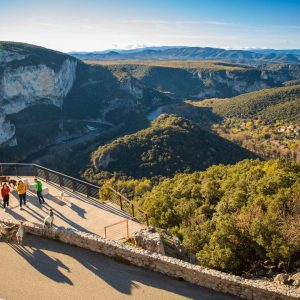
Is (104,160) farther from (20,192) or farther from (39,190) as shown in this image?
(20,192)

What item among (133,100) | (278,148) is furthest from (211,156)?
(133,100)

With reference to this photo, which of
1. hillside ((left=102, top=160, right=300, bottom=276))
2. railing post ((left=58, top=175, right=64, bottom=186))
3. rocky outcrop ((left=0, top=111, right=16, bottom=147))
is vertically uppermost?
railing post ((left=58, top=175, right=64, bottom=186))

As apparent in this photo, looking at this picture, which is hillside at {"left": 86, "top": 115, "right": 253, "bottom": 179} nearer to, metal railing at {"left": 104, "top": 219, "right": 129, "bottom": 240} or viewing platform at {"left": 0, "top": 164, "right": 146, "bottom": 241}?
viewing platform at {"left": 0, "top": 164, "right": 146, "bottom": 241}

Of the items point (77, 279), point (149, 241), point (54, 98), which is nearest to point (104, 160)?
point (149, 241)

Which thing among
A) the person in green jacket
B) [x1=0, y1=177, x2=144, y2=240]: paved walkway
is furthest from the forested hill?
the person in green jacket

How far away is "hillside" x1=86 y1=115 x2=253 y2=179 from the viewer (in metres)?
76.4

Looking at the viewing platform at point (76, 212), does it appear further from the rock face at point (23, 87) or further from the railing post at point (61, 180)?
the rock face at point (23, 87)

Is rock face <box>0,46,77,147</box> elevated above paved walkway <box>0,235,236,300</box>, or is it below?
above

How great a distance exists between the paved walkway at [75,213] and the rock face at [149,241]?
36.2 inches

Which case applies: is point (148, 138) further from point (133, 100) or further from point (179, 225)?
point (133, 100)

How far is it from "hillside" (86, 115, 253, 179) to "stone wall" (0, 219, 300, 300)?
5992cm

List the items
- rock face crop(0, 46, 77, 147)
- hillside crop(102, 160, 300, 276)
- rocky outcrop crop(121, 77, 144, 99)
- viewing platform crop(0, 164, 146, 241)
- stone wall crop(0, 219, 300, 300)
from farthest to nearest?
rocky outcrop crop(121, 77, 144, 99) → rock face crop(0, 46, 77, 147) → hillside crop(102, 160, 300, 276) → viewing platform crop(0, 164, 146, 241) → stone wall crop(0, 219, 300, 300)

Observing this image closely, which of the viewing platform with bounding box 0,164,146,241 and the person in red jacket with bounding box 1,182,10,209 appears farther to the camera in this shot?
the person in red jacket with bounding box 1,182,10,209

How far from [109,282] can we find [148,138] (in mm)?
77259
